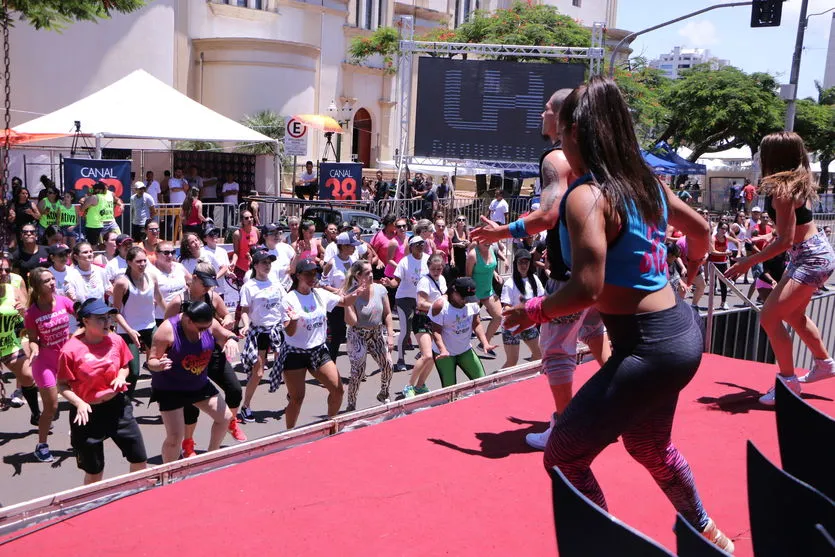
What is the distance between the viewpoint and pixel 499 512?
161 inches

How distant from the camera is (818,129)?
46188mm

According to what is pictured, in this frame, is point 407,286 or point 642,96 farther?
point 642,96

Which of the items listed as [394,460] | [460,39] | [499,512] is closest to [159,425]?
[394,460]

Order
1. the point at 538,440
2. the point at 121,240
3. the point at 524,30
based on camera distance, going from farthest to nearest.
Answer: the point at 524,30 < the point at 121,240 < the point at 538,440

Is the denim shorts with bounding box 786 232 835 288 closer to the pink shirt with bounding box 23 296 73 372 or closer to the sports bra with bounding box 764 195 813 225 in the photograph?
the sports bra with bounding box 764 195 813 225

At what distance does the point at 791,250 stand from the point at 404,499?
2.85 metres

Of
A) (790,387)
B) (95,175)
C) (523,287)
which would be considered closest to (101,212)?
(95,175)

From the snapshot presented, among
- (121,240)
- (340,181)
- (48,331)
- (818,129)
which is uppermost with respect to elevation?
(818,129)

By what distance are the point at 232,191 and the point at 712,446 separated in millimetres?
19679

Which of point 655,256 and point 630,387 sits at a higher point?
point 655,256

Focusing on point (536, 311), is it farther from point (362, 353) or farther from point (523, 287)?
point (523, 287)

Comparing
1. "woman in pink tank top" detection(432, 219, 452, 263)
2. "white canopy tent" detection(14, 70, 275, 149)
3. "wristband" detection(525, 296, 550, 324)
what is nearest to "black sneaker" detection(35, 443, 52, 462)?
"wristband" detection(525, 296, 550, 324)

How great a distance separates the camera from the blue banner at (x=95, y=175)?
1480cm

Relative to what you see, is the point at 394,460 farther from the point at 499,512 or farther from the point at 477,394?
the point at 477,394
